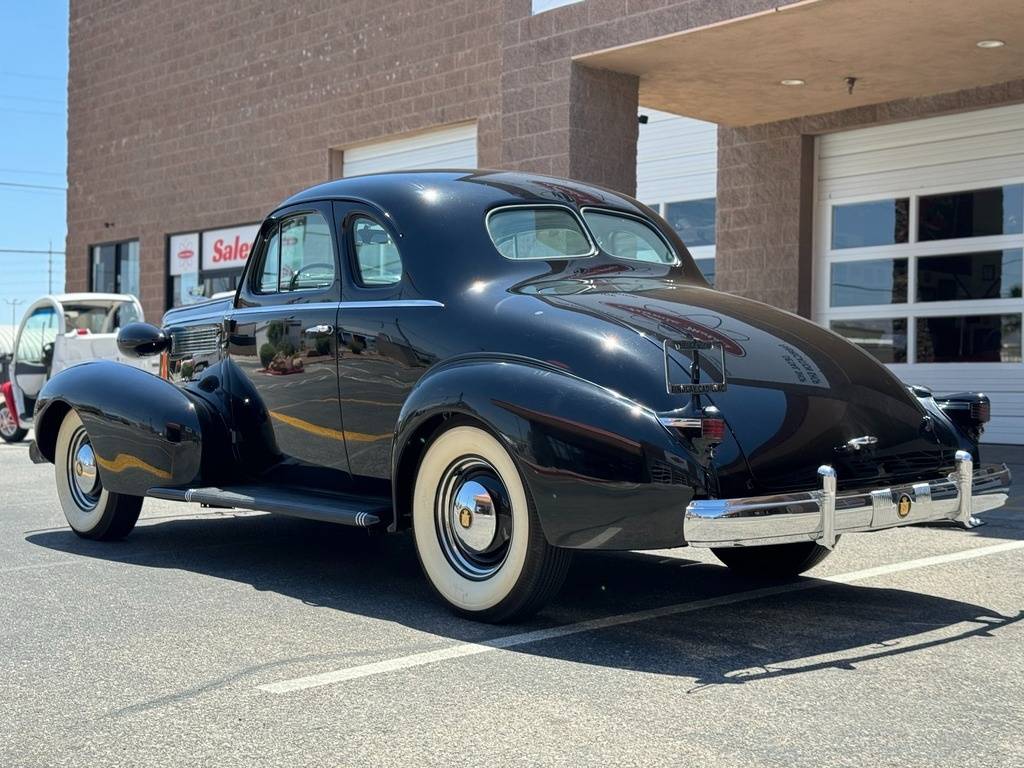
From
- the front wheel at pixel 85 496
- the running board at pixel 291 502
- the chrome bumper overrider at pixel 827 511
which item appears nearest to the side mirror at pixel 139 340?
the front wheel at pixel 85 496

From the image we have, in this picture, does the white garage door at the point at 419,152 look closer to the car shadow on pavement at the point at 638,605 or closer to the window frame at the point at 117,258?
the window frame at the point at 117,258

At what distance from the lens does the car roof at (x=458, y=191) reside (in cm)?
575

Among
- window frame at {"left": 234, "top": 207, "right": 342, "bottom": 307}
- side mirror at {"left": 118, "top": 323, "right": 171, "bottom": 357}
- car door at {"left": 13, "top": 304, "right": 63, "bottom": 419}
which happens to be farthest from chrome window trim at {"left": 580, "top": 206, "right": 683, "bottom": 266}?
car door at {"left": 13, "top": 304, "right": 63, "bottom": 419}

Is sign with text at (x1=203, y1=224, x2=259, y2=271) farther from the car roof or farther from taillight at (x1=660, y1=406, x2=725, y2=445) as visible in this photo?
taillight at (x1=660, y1=406, x2=725, y2=445)

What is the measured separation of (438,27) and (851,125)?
7.07 meters

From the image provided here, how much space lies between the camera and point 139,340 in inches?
269

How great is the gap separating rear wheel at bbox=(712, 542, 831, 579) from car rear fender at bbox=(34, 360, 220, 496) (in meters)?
2.68

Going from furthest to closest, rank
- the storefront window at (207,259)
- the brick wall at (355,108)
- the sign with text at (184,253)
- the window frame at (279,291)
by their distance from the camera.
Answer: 1. the sign with text at (184,253)
2. the storefront window at (207,259)
3. the brick wall at (355,108)
4. the window frame at (279,291)

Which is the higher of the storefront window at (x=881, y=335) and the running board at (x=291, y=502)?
the storefront window at (x=881, y=335)

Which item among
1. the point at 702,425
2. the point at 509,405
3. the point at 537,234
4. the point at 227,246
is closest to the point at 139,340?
the point at 537,234

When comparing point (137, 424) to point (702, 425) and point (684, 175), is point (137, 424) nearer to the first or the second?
point (702, 425)

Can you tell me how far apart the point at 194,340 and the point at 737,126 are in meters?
9.91

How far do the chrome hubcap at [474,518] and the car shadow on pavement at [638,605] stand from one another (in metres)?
0.24

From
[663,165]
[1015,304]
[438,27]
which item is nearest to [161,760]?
[1015,304]
